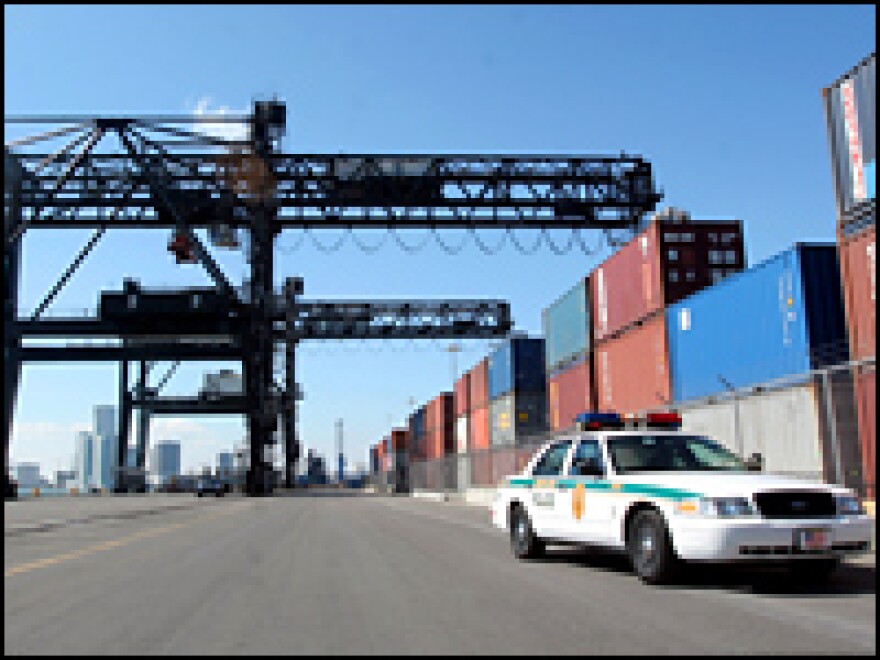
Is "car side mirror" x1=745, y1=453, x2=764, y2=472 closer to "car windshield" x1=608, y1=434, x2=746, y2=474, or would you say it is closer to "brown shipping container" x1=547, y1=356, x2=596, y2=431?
"car windshield" x1=608, y1=434, x2=746, y2=474

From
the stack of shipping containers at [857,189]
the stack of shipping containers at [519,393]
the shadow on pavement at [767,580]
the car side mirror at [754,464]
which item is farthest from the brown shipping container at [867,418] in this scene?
the stack of shipping containers at [519,393]

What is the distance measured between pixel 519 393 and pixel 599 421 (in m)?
27.2

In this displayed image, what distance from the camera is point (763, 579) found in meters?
9.38

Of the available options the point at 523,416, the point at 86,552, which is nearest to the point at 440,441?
the point at 523,416

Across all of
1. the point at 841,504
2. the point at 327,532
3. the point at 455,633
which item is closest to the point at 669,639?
the point at 455,633

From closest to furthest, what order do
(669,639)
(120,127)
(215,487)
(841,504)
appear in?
(669,639) < (841,504) < (120,127) < (215,487)

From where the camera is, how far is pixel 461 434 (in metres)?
52.9

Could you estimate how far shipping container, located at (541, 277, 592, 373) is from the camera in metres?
29.8

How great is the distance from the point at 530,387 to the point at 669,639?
32893 millimetres

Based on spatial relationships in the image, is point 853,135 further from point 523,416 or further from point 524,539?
point 523,416

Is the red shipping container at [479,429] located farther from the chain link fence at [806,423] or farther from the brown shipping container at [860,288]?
the brown shipping container at [860,288]

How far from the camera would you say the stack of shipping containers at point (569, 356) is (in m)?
29.1

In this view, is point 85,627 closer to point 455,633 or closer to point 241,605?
point 241,605

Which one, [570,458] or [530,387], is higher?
[530,387]
